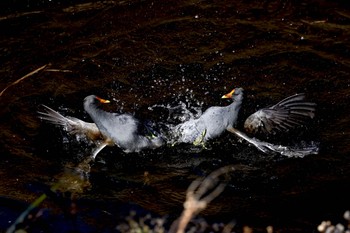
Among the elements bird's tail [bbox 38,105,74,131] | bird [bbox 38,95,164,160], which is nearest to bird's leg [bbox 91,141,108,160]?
bird [bbox 38,95,164,160]

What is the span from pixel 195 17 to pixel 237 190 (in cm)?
344

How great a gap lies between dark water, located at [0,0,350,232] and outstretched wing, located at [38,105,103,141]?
8cm

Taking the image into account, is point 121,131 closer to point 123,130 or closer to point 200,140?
point 123,130

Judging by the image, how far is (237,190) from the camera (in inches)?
193

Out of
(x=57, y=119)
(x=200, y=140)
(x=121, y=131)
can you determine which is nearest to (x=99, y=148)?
(x=121, y=131)

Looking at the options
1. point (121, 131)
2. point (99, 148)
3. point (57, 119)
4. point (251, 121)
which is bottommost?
point (251, 121)

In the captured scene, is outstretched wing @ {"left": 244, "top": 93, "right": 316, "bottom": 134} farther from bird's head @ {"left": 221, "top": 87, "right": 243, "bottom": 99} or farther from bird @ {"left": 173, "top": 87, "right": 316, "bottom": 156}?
bird's head @ {"left": 221, "top": 87, "right": 243, "bottom": 99}

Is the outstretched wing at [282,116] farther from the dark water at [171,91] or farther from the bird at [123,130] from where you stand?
the bird at [123,130]

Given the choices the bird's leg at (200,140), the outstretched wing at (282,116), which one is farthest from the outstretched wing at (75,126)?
the outstretched wing at (282,116)

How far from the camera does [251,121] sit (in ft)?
18.3

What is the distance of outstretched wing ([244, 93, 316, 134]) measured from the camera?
5.35 meters

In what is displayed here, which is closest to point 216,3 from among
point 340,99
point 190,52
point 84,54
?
point 190,52

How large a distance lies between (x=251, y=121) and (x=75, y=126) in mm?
1812

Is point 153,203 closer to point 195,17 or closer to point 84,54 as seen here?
point 84,54
